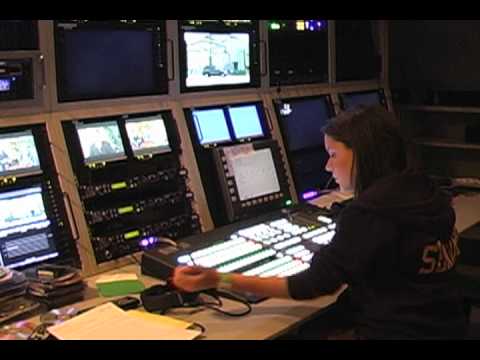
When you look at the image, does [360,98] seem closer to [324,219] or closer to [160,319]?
[324,219]

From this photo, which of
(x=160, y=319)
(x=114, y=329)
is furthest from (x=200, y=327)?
(x=114, y=329)

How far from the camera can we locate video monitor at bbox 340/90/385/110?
3.53 m

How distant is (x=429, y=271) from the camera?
5.65 ft

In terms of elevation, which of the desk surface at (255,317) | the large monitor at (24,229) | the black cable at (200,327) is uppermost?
the large monitor at (24,229)

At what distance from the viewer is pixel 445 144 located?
4004 mm

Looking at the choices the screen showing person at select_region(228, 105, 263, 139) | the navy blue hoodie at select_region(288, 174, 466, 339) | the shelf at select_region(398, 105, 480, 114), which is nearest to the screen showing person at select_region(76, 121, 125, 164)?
the screen showing person at select_region(228, 105, 263, 139)

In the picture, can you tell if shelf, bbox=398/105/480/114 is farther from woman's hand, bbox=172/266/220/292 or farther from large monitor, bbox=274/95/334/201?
woman's hand, bbox=172/266/220/292

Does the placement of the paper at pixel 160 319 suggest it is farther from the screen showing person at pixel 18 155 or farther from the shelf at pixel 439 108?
the shelf at pixel 439 108

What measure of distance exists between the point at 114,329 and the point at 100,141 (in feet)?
2.76

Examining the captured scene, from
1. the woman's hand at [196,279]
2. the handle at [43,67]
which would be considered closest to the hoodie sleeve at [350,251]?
the woman's hand at [196,279]

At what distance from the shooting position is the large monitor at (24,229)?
6.73ft

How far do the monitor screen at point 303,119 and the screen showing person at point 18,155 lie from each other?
127 centimetres
